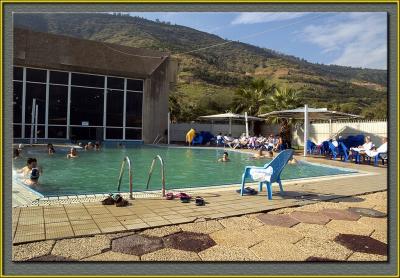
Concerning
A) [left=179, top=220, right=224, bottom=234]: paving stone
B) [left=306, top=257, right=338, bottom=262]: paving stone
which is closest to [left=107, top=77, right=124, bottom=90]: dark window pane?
[left=179, top=220, right=224, bottom=234]: paving stone

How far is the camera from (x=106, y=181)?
8336 mm

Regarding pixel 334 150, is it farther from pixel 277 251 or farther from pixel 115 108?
pixel 115 108

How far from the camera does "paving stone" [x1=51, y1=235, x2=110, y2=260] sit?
2918 millimetres

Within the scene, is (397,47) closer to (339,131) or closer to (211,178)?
(211,178)

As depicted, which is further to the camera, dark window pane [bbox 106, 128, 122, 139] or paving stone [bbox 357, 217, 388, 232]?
dark window pane [bbox 106, 128, 122, 139]

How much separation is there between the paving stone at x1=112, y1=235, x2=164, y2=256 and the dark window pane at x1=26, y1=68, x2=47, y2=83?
21.2 m

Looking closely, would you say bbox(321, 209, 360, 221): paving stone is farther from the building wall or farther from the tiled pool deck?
the building wall

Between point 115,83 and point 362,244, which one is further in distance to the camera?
point 115,83

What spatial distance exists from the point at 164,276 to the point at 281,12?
7.58ft

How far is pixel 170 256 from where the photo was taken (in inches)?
118

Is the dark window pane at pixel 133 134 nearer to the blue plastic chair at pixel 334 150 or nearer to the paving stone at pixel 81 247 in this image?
the blue plastic chair at pixel 334 150

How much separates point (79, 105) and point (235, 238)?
72.0ft

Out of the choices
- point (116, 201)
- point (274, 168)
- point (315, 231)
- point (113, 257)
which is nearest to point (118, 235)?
point (113, 257)

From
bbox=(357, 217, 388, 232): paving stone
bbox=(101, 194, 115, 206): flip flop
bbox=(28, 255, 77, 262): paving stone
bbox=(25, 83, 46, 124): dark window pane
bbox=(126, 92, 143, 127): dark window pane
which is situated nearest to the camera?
bbox=(28, 255, 77, 262): paving stone
